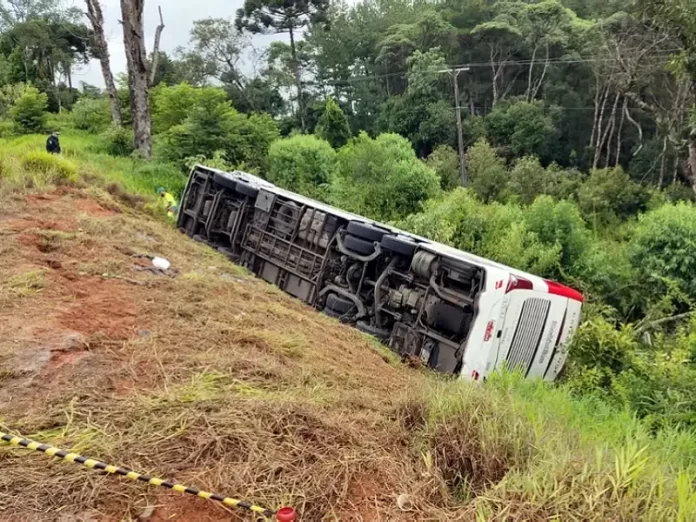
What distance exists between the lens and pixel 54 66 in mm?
37594

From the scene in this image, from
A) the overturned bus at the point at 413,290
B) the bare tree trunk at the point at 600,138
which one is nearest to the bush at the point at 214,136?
the overturned bus at the point at 413,290

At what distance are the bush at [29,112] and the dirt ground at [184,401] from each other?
803 inches

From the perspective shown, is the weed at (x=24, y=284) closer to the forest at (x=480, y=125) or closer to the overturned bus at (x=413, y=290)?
the overturned bus at (x=413, y=290)

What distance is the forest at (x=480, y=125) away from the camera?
1208 centimetres

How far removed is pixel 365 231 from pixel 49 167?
7187 mm

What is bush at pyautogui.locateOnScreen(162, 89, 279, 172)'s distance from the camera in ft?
61.2

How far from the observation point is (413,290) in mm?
6555

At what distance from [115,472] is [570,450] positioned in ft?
6.97

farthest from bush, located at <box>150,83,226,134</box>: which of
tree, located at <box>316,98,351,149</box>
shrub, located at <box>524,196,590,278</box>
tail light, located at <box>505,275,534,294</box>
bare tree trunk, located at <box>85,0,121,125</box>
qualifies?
tail light, located at <box>505,275,534,294</box>

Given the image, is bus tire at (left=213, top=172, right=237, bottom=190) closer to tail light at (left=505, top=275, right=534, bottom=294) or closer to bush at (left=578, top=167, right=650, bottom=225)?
tail light at (left=505, top=275, right=534, bottom=294)

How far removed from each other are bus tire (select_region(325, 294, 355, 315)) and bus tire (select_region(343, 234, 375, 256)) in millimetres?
650

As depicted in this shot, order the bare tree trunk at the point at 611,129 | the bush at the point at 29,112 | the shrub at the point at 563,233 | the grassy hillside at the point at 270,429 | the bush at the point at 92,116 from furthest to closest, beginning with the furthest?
the bare tree trunk at the point at 611,129, the bush at the point at 92,116, the bush at the point at 29,112, the shrub at the point at 563,233, the grassy hillside at the point at 270,429

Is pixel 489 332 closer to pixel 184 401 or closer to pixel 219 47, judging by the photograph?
pixel 184 401

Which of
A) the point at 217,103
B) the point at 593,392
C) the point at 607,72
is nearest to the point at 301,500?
the point at 593,392
